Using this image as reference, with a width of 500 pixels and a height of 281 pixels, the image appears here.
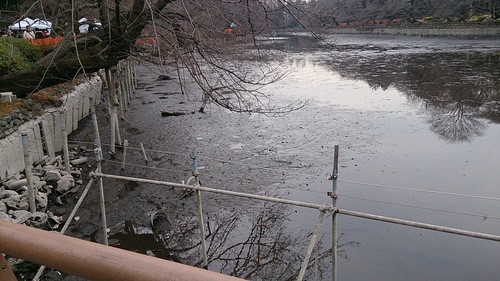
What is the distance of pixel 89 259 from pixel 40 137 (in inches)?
411

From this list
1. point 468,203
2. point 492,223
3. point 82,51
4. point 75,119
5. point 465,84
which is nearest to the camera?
point 82,51

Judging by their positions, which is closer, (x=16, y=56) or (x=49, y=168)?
(x=49, y=168)

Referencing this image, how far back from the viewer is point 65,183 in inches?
360

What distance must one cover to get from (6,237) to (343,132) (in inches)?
540

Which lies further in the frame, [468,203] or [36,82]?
[468,203]

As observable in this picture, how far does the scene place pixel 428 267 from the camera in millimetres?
6711

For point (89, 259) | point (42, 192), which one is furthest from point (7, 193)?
point (89, 259)

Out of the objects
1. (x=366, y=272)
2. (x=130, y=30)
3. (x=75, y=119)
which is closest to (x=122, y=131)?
(x=75, y=119)

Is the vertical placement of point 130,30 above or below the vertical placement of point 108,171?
above

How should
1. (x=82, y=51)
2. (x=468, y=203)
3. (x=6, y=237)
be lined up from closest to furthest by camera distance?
1. (x=6, y=237)
2. (x=82, y=51)
3. (x=468, y=203)

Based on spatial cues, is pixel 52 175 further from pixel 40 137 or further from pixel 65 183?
pixel 40 137

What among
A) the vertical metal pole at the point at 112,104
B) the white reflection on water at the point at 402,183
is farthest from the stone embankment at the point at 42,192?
the white reflection on water at the point at 402,183

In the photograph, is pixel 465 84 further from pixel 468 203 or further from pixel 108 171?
pixel 108 171

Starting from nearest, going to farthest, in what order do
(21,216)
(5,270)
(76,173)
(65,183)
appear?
(5,270) → (21,216) → (65,183) → (76,173)
